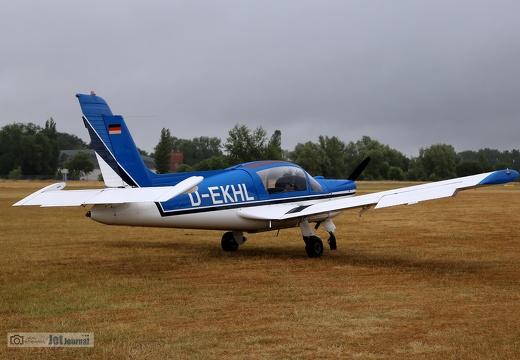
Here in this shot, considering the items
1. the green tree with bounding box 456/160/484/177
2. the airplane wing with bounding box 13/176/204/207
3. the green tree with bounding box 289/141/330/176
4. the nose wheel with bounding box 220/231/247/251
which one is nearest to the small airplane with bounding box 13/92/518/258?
the airplane wing with bounding box 13/176/204/207

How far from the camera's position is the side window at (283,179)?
45.6 ft

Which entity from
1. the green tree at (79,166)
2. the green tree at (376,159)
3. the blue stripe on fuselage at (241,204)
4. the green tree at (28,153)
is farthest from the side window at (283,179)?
the green tree at (28,153)

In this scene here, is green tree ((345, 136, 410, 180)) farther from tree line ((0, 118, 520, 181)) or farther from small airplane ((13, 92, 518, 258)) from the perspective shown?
small airplane ((13, 92, 518, 258))

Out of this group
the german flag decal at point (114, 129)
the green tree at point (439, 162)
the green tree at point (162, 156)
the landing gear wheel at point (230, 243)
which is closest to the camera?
the german flag decal at point (114, 129)

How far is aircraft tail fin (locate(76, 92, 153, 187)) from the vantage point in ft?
41.0

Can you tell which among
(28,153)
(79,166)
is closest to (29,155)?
(28,153)

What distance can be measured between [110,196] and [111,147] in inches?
68.4

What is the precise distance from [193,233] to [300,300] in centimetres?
1084

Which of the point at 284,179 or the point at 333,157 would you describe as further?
the point at 333,157

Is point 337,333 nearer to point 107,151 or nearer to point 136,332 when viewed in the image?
point 136,332

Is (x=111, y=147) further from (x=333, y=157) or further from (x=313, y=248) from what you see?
(x=333, y=157)

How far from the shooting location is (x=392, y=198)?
12.3 meters

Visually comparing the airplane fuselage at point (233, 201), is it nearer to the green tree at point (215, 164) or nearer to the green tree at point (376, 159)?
the green tree at point (215, 164)

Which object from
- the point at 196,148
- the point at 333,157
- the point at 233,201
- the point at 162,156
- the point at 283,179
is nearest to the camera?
the point at 233,201
